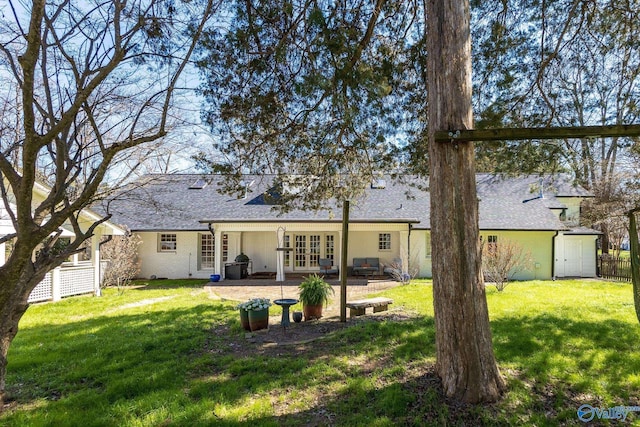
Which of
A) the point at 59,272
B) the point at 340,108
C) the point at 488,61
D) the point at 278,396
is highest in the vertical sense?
the point at 488,61

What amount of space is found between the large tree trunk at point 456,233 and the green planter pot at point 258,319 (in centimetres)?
379

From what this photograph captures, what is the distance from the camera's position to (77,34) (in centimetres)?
438

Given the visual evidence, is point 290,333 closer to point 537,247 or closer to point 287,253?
point 287,253

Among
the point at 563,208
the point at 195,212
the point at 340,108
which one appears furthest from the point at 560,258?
the point at 195,212

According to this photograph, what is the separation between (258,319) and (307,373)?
2328mm

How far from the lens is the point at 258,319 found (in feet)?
22.5

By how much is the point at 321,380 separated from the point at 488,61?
21.5ft

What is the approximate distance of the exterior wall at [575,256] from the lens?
17047 millimetres

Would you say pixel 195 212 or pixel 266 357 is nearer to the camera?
pixel 266 357

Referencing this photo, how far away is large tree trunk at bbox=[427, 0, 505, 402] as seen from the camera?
370 cm

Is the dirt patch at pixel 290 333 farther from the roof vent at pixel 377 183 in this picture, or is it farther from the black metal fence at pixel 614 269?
the black metal fence at pixel 614 269

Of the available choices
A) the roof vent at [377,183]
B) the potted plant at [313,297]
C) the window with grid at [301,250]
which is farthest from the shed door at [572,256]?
the potted plant at [313,297]

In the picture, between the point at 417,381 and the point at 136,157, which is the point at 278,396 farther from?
the point at 136,157

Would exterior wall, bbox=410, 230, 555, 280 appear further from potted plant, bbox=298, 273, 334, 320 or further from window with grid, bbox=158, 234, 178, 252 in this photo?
window with grid, bbox=158, 234, 178, 252
